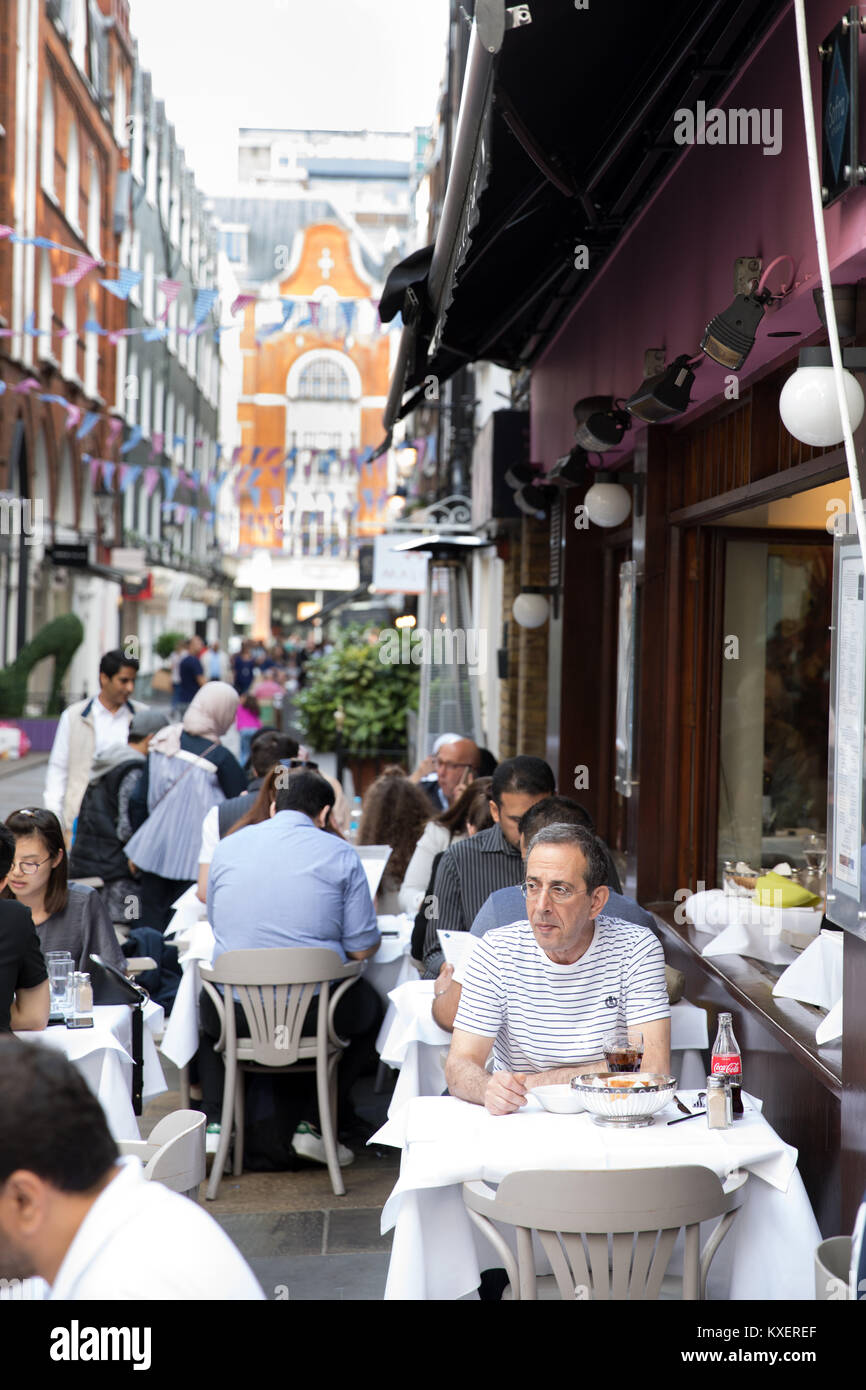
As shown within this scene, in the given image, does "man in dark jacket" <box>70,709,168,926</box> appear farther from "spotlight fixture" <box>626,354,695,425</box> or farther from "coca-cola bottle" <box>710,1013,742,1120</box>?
"coca-cola bottle" <box>710,1013,742,1120</box>

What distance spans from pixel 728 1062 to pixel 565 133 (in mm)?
3505

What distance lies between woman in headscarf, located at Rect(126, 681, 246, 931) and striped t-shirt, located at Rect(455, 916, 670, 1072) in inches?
159

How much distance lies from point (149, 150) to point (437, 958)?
31.5 metres

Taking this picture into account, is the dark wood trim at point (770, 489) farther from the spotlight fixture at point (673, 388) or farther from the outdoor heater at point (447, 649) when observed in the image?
the outdoor heater at point (447, 649)

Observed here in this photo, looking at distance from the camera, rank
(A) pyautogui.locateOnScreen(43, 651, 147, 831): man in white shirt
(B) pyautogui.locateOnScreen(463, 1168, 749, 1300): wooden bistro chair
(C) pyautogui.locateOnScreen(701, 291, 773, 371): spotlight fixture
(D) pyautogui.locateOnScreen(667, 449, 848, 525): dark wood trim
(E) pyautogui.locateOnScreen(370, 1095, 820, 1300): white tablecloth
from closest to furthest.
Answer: (B) pyautogui.locateOnScreen(463, 1168, 749, 1300): wooden bistro chair < (E) pyautogui.locateOnScreen(370, 1095, 820, 1300): white tablecloth < (C) pyautogui.locateOnScreen(701, 291, 773, 371): spotlight fixture < (D) pyautogui.locateOnScreen(667, 449, 848, 525): dark wood trim < (A) pyautogui.locateOnScreen(43, 651, 147, 831): man in white shirt

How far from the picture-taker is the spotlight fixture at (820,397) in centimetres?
349

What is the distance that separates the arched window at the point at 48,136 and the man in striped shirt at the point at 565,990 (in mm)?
22676

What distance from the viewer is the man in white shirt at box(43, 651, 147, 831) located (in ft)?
27.2

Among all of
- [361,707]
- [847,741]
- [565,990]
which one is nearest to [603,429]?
[847,741]

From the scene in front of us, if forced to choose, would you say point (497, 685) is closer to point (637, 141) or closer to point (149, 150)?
point (637, 141)

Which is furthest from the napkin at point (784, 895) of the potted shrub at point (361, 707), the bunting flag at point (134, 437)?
the bunting flag at point (134, 437)

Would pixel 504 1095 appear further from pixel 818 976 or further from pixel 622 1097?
pixel 818 976

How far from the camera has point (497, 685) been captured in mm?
13133

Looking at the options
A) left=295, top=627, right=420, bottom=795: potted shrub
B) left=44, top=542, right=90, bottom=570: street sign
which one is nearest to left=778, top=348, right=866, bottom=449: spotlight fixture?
left=295, top=627, right=420, bottom=795: potted shrub
